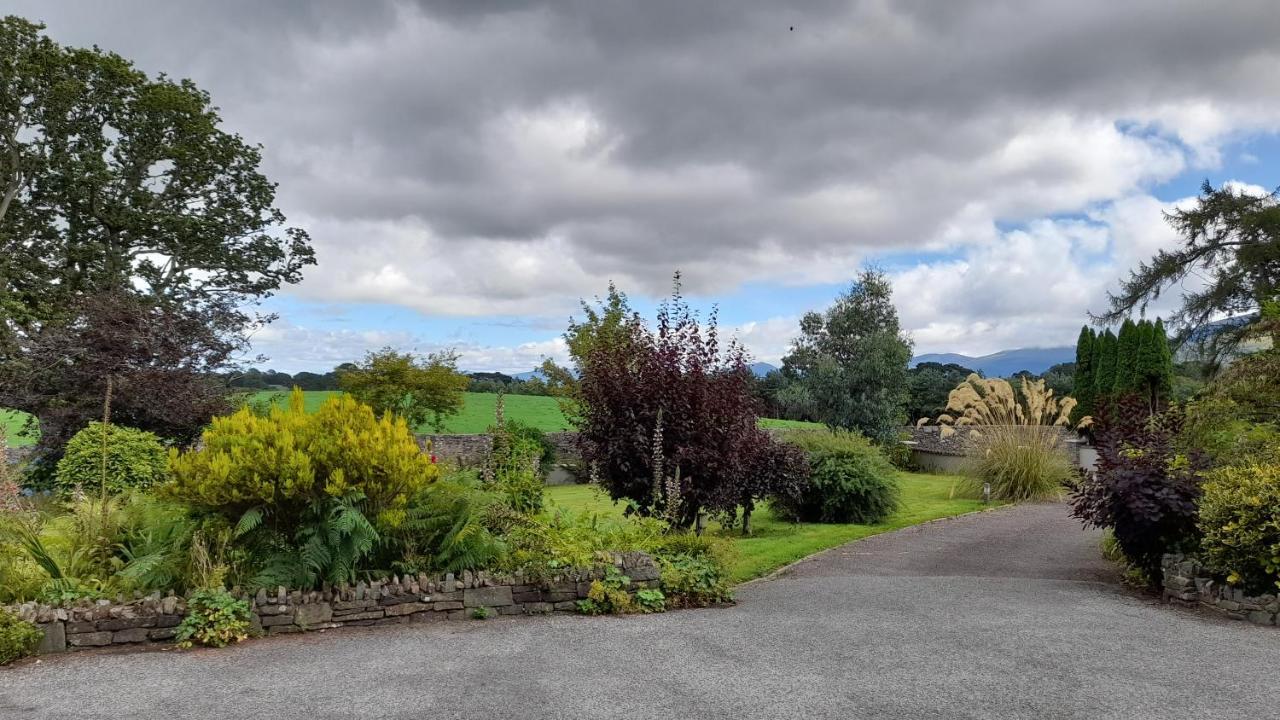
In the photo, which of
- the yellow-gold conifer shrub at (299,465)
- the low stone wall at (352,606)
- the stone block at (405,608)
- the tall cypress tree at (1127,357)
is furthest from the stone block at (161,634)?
the tall cypress tree at (1127,357)

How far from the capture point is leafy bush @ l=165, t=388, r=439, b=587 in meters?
6.37

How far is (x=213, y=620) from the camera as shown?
6.12 meters

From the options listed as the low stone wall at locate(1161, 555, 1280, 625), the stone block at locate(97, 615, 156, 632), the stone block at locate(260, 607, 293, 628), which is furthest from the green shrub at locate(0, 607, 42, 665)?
the low stone wall at locate(1161, 555, 1280, 625)

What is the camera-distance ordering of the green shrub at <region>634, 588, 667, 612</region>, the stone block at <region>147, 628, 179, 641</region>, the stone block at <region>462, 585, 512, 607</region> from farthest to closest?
the green shrub at <region>634, 588, 667, 612</region>, the stone block at <region>462, 585, 512, 607</region>, the stone block at <region>147, 628, 179, 641</region>

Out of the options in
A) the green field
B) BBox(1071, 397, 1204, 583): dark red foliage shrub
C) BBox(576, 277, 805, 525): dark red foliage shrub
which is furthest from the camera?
the green field

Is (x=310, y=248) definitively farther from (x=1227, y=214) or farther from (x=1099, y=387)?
(x=1227, y=214)

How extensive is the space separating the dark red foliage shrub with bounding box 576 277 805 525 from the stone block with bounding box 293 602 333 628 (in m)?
4.24

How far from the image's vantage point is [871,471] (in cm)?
1435

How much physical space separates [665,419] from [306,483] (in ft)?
15.8

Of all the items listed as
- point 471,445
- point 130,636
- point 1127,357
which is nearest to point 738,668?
point 130,636

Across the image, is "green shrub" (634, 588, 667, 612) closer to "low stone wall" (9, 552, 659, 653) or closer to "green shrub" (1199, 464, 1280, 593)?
"low stone wall" (9, 552, 659, 653)

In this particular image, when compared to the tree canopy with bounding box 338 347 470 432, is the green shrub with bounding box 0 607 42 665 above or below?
below

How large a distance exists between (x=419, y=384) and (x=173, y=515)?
68.4 ft

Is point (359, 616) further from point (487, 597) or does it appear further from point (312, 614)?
point (487, 597)
